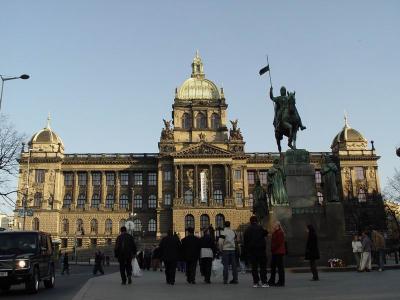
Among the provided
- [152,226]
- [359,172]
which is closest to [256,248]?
[152,226]

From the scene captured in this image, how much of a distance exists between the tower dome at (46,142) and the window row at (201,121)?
947 inches

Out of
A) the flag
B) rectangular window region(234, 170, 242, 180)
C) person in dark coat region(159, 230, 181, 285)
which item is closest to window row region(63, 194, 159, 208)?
rectangular window region(234, 170, 242, 180)

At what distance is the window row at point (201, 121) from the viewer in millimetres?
88694

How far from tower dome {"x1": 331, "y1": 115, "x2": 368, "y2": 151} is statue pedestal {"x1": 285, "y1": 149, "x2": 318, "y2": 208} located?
2774 inches

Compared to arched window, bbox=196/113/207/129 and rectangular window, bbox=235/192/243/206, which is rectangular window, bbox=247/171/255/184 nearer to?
rectangular window, bbox=235/192/243/206

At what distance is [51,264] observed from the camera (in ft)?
63.3

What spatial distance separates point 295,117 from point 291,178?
339cm

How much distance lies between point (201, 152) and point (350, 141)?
29840 millimetres

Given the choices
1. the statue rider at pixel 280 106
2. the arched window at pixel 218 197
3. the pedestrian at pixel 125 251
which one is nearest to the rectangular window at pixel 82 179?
the arched window at pixel 218 197

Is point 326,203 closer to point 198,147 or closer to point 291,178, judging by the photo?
point 291,178

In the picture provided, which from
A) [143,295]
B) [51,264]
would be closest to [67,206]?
[51,264]

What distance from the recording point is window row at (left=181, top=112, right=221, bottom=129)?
88.7 metres

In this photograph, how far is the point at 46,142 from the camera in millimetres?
86625

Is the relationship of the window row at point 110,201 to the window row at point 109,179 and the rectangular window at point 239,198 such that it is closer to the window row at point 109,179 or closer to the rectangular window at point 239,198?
the window row at point 109,179
